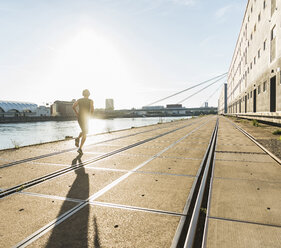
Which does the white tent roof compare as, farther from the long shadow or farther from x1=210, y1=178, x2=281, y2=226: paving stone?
x1=210, y1=178, x2=281, y2=226: paving stone

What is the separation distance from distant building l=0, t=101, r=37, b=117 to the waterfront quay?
13067 cm

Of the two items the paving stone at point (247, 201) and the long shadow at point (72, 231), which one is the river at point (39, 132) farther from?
the paving stone at point (247, 201)

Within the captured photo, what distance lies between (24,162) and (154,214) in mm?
4217

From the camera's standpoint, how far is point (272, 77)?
745 inches

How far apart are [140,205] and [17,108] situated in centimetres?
15087

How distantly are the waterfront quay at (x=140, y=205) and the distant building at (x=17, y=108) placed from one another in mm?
130668

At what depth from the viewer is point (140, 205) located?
9.02 ft

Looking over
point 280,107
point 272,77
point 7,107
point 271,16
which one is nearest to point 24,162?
point 280,107

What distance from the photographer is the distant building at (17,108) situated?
121 metres

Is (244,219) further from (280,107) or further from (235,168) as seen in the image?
(280,107)

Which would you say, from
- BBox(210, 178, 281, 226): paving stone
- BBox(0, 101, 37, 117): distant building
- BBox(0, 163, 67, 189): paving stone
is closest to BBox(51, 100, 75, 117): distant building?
BBox(0, 101, 37, 117): distant building

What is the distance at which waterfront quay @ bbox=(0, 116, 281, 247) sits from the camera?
2.02 meters

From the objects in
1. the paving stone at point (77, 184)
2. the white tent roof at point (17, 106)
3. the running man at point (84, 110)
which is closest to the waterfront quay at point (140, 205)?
the paving stone at point (77, 184)

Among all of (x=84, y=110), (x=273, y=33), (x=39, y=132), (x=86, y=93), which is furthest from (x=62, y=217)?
(x=39, y=132)
